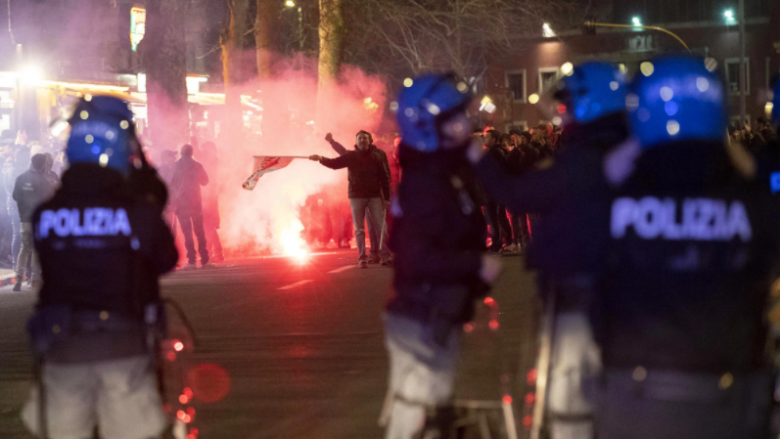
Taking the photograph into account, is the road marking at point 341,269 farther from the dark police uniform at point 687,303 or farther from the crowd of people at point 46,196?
the dark police uniform at point 687,303

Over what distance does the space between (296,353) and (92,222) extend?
499 cm

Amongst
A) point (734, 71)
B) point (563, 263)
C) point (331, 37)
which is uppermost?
point (734, 71)

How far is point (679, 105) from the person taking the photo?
10.2 feet

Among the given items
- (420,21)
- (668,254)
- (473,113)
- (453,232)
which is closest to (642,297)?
(668,254)

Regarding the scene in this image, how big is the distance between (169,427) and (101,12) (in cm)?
3656

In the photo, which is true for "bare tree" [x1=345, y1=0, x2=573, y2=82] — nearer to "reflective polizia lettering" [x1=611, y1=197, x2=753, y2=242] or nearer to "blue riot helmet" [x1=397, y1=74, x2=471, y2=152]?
"blue riot helmet" [x1=397, y1=74, x2=471, y2=152]

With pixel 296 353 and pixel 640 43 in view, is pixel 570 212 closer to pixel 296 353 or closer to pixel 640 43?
pixel 296 353

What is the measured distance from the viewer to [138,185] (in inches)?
168

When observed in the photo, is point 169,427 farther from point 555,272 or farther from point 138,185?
point 555,272

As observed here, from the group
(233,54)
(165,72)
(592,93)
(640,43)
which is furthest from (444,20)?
(640,43)

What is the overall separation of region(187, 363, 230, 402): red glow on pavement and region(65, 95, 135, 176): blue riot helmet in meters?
3.14

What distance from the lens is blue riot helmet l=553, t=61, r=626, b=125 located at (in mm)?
4211

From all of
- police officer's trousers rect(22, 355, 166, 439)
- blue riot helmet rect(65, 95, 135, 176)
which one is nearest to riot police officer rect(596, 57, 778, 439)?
police officer's trousers rect(22, 355, 166, 439)

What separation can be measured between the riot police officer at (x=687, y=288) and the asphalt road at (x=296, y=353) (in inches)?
51.1
